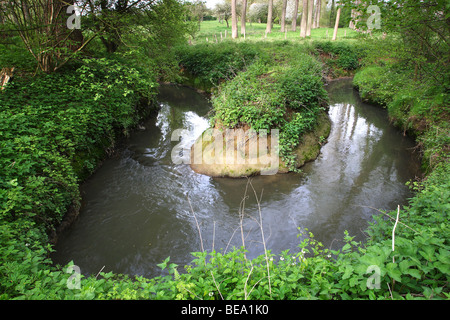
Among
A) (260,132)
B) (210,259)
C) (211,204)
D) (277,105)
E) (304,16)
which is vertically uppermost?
(304,16)

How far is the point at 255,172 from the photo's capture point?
8.20 m

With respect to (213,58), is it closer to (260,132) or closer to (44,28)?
(44,28)

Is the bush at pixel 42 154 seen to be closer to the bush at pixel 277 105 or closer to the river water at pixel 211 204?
the river water at pixel 211 204

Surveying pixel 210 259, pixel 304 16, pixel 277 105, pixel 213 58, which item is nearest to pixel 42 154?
pixel 210 259

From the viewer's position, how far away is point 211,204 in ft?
23.0

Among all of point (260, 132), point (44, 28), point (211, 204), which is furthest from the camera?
point (44, 28)

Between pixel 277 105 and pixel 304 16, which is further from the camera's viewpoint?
pixel 304 16

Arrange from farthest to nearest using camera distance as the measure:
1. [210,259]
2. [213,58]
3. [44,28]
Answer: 1. [213,58]
2. [44,28]
3. [210,259]

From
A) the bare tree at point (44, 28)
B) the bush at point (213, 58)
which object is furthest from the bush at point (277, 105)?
the bush at point (213, 58)

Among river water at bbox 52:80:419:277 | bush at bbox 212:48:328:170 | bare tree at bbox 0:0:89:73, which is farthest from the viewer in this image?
bush at bbox 212:48:328:170

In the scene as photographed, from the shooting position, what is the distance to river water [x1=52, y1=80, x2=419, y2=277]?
5.50 metres

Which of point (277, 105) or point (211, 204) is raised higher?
point (277, 105)

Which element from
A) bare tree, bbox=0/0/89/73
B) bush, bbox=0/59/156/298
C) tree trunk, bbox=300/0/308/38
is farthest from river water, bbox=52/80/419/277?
tree trunk, bbox=300/0/308/38

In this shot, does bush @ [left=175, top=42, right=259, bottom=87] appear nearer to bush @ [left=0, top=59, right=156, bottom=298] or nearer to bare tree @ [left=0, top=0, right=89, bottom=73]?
bush @ [left=0, top=59, right=156, bottom=298]
